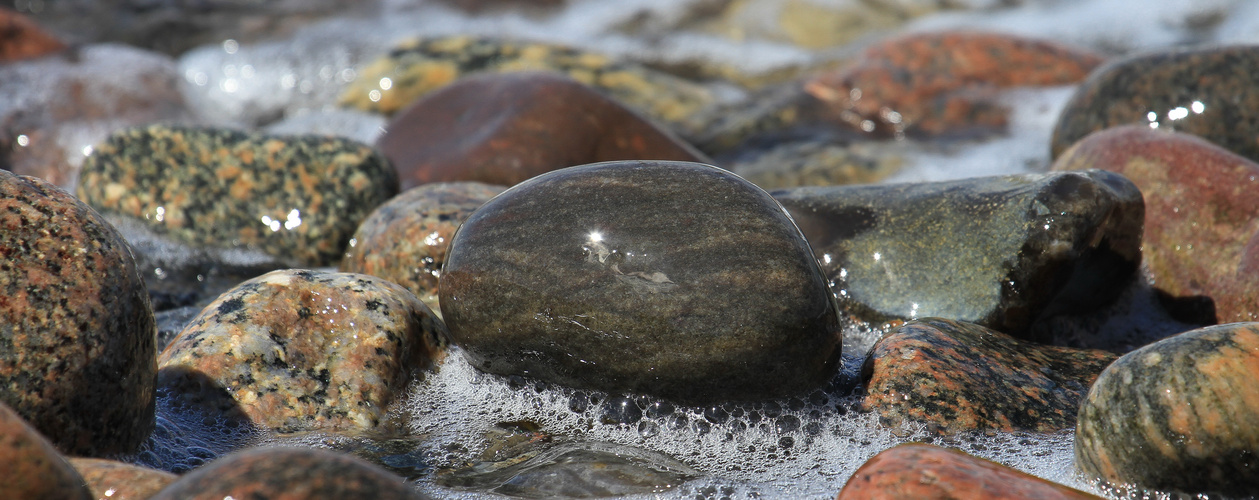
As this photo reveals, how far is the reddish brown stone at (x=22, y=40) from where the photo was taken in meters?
8.62

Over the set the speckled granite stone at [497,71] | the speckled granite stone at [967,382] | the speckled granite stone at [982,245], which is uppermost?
the speckled granite stone at [497,71]

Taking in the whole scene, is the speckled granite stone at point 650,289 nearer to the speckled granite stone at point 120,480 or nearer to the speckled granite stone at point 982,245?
the speckled granite stone at point 982,245

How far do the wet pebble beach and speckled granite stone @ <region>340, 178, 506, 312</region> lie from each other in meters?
0.02

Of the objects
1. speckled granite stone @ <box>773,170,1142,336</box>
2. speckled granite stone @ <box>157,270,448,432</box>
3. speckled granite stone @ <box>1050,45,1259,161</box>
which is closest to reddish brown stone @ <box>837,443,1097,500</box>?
speckled granite stone @ <box>773,170,1142,336</box>

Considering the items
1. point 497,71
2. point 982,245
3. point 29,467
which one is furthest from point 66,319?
point 497,71

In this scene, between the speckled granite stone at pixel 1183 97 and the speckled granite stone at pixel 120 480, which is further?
the speckled granite stone at pixel 1183 97

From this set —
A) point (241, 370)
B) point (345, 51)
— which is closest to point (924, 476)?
point (241, 370)

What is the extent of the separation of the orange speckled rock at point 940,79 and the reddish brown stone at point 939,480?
216 inches

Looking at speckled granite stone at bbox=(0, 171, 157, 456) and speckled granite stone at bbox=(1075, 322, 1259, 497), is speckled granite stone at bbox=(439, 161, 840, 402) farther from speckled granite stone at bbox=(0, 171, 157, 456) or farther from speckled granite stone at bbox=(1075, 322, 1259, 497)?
speckled granite stone at bbox=(0, 171, 157, 456)

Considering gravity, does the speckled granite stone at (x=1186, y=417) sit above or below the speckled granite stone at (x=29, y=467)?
below

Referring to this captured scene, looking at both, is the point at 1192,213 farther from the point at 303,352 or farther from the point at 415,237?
the point at 303,352

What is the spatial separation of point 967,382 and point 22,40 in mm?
9270

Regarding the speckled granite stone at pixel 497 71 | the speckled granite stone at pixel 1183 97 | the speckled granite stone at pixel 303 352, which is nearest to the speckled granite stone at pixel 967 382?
the speckled granite stone at pixel 303 352

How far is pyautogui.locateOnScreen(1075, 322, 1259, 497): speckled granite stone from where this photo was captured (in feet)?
7.67
